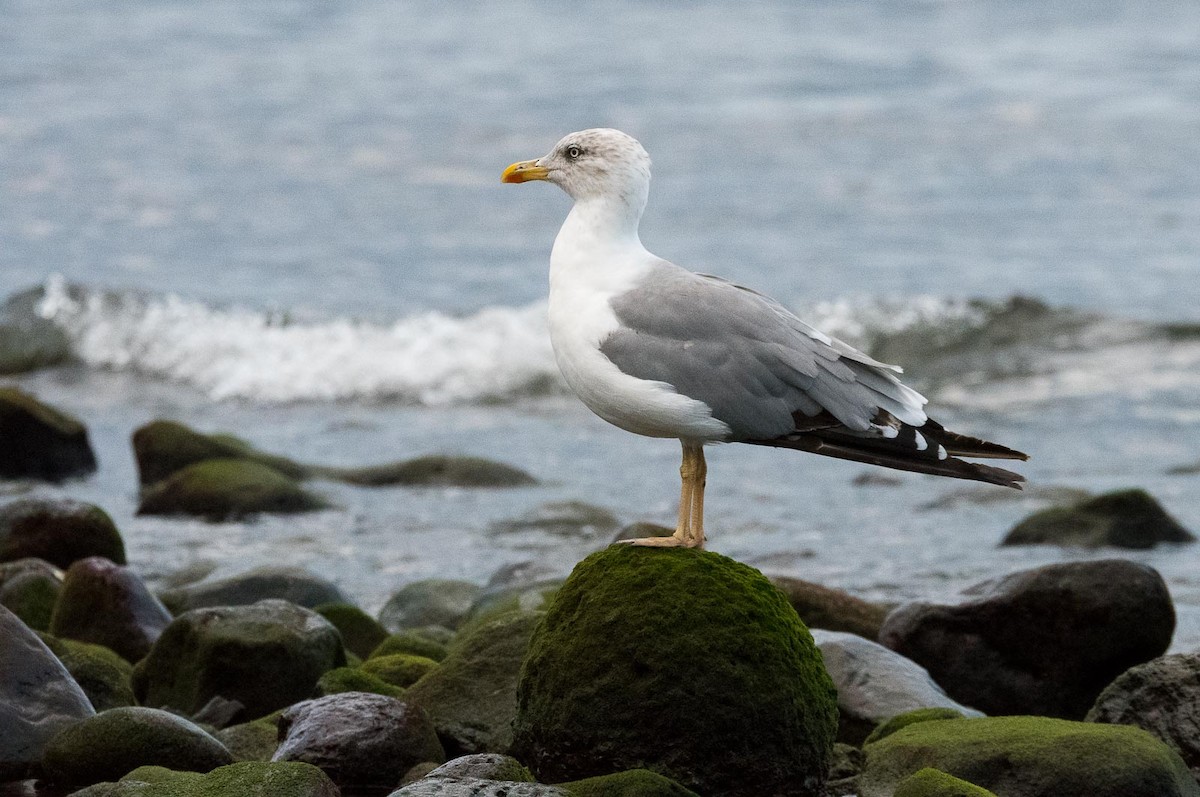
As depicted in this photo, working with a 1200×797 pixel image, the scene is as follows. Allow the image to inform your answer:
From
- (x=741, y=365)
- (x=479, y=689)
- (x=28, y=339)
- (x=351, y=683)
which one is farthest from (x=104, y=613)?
(x=28, y=339)

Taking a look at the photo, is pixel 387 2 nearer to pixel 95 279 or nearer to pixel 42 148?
pixel 42 148

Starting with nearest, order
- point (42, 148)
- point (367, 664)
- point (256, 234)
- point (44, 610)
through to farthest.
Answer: point (367, 664)
point (44, 610)
point (256, 234)
point (42, 148)

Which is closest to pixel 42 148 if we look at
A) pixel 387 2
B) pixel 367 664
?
pixel 387 2

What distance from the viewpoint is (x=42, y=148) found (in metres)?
24.5

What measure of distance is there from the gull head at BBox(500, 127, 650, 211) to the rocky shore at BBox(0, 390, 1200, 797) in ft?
4.35

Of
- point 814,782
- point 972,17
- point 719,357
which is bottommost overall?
point 814,782

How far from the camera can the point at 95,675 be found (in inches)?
274

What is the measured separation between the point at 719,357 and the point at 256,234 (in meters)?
15.9

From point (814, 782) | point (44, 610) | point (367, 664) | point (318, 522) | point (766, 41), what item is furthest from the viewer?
point (766, 41)

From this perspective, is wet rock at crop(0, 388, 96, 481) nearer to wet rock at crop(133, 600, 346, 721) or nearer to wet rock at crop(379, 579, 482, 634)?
wet rock at crop(379, 579, 482, 634)

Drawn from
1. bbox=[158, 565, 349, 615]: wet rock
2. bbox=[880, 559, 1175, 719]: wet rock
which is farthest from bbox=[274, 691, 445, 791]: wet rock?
bbox=[880, 559, 1175, 719]: wet rock

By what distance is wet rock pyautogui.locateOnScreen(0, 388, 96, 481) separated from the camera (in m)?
12.2

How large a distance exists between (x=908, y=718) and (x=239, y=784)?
267 centimetres

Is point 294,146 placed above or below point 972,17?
below
